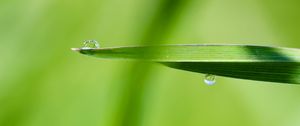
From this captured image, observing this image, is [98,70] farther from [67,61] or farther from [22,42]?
[22,42]

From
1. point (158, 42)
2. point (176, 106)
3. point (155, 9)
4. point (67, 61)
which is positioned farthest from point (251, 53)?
point (67, 61)

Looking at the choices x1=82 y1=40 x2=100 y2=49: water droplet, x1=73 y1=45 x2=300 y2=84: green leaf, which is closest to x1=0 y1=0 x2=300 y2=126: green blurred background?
x1=82 y1=40 x2=100 y2=49: water droplet

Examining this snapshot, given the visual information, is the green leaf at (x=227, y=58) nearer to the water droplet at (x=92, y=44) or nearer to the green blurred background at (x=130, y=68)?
the water droplet at (x=92, y=44)

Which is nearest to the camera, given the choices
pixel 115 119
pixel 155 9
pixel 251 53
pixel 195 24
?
pixel 251 53

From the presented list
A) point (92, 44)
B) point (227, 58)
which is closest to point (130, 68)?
point (92, 44)

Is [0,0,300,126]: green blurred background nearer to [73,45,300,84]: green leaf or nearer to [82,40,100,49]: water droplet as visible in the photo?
[82,40,100,49]: water droplet
